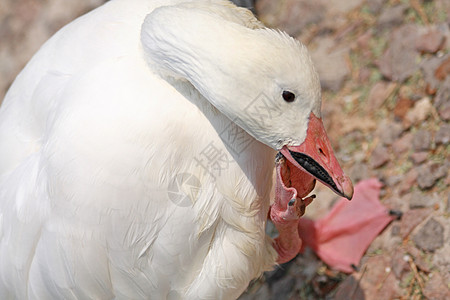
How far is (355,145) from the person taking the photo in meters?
3.66

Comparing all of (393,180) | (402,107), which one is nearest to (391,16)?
(402,107)

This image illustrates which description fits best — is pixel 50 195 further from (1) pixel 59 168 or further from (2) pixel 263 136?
(2) pixel 263 136

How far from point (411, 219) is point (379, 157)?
439 millimetres

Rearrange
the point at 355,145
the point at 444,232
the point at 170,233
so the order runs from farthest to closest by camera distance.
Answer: the point at 355,145
the point at 444,232
the point at 170,233

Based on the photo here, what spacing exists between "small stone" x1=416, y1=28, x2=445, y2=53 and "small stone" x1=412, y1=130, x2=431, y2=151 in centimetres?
49

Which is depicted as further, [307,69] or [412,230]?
[412,230]

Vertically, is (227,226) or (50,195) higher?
(50,195)

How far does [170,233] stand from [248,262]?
41 centimetres

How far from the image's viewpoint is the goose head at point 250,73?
2078mm

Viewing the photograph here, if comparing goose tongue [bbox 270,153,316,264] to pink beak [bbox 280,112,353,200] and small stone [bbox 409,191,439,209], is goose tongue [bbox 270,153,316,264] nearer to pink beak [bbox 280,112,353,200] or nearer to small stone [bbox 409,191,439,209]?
pink beak [bbox 280,112,353,200]

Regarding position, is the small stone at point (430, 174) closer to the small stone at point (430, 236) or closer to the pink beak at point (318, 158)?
the small stone at point (430, 236)

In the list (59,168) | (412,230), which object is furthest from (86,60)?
(412,230)

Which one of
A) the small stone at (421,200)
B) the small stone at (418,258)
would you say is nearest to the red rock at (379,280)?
the small stone at (418,258)

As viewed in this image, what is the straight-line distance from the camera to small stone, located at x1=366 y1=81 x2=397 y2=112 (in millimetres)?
3678
